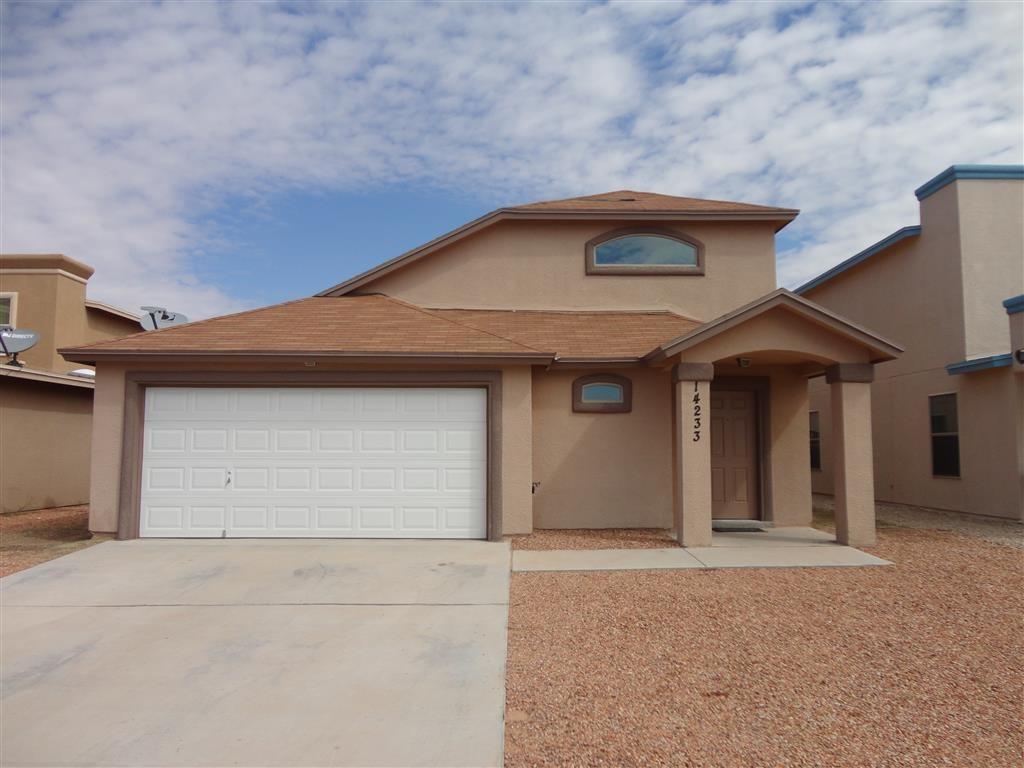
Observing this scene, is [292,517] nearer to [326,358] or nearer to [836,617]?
[326,358]

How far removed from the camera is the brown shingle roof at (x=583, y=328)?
1149 cm

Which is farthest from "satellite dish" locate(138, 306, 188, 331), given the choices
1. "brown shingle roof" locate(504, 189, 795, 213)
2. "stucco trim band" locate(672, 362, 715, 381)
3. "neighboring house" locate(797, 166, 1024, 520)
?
"neighboring house" locate(797, 166, 1024, 520)

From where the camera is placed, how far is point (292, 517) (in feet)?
33.4

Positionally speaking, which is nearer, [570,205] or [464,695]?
[464,695]

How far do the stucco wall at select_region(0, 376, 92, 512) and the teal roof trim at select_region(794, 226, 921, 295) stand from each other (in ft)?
61.6

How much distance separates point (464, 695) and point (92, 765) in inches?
93.3

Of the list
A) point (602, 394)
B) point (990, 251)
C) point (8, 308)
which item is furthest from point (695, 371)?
point (8, 308)

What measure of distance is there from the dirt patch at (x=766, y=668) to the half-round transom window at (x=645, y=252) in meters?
7.17

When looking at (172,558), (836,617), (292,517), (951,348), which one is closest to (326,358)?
(292,517)

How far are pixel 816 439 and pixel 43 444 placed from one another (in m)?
18.7

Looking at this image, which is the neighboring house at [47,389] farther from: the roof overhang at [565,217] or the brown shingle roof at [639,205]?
the brown shingle roof at [639,205]

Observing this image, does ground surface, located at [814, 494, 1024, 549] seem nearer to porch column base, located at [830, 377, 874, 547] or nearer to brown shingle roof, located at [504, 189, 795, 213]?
porch column base, located at [830, 377, 874, 547]

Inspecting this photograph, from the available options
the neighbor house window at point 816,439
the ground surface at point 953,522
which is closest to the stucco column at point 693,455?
the ground surface at point 953,522

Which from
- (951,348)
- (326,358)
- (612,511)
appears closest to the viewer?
(326,358)
